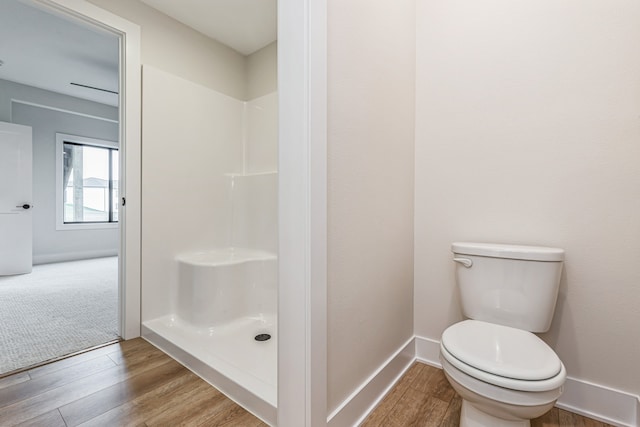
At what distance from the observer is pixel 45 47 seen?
2891mm

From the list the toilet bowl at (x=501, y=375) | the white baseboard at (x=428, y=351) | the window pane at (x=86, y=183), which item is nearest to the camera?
the toilet bowl at (x=501, y=375)

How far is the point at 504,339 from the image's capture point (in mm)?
1073

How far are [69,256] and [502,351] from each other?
5.91 m

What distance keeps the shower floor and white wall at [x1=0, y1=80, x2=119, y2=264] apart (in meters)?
3.87

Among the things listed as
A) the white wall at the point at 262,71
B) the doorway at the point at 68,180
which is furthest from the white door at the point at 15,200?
the white wall at the point at 262,71

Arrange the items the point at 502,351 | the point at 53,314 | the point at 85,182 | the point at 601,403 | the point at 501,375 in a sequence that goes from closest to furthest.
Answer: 1. the point at 501,375
2. the point at 502,351
3. the point at 601,403
4. the point at 53,314
5. the point at 85,182

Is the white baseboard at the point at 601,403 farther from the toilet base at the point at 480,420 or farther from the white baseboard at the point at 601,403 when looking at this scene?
the toilet base at the point at 480,420

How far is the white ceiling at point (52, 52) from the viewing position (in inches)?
96.1

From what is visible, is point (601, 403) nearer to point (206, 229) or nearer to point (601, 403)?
point (601, 403)

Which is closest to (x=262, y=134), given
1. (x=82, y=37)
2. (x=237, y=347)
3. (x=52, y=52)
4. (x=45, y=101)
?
(x=237, y=347)

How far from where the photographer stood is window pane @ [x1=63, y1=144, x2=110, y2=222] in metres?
4.62

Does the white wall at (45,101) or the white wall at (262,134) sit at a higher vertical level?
the white wall at (45,101)

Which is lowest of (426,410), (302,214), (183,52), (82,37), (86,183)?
(426,410)

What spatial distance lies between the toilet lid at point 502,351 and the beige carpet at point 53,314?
6.97 ft
